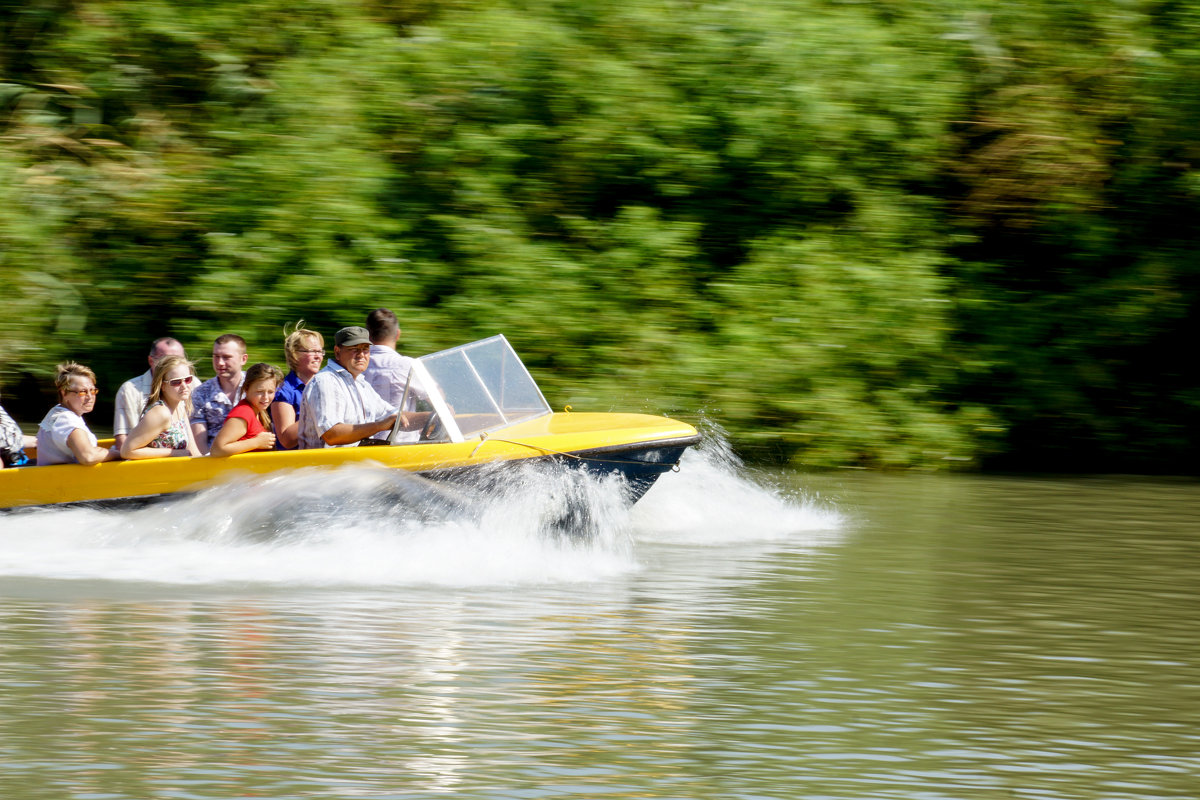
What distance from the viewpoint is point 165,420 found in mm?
8141

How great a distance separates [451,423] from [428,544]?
0.69m

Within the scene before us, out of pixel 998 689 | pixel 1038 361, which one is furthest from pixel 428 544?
pixel 1038 361

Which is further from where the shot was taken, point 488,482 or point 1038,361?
point 1038,361

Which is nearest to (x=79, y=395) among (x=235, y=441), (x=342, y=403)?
(x=235, y=441)

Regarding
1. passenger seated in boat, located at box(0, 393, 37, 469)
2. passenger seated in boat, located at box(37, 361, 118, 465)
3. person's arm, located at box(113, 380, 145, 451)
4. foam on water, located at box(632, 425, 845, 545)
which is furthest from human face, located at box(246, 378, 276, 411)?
foam on water, located at box(632, 425, 845, 545)

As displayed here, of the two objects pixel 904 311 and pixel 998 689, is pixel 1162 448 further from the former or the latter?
pixel 998 689

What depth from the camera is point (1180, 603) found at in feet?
22.9

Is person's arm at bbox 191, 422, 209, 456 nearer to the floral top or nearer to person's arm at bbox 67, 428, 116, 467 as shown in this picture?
the floral top

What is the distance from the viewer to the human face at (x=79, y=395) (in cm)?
798

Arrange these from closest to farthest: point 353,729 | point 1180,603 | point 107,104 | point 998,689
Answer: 1. point 353,729
2. point 998,689
3. point 1180,603
4. point 107,104

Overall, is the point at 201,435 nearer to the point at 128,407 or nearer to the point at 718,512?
the point at 128,407

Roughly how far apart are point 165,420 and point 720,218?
7119mm

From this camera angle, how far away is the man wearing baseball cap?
8.03m

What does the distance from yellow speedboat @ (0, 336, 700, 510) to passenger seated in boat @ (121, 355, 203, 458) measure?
4.5 inches
